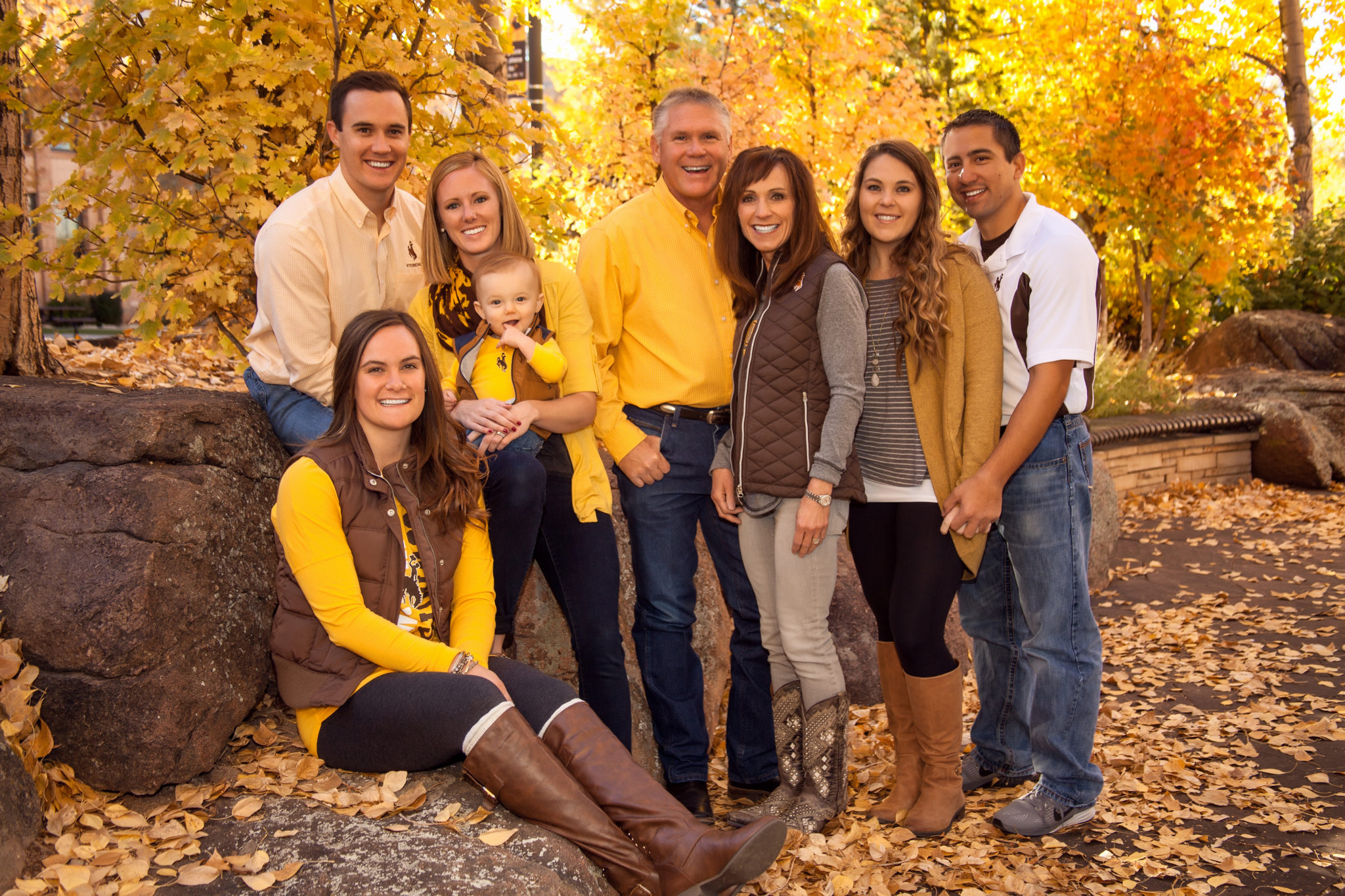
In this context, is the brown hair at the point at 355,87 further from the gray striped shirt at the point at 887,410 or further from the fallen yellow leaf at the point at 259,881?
the fallen yellow leaf at the point at 259,881

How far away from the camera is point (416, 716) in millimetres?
2744

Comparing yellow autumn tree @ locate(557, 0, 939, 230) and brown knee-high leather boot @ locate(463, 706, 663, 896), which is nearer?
brown knee-high leather boot @ locate(463, 706, 663, 896)

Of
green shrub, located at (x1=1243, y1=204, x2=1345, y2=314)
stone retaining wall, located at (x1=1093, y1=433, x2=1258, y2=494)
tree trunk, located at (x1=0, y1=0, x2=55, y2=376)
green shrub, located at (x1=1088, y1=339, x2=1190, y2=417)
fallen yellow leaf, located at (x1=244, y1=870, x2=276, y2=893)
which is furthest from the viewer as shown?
green shrub, located at (x1=1243, y1=204, x2=1345, y2=314)

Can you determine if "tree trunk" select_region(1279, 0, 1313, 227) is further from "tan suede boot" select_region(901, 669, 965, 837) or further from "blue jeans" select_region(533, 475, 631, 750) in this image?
"blue jeans" select_region(533, 475, 631, 750)

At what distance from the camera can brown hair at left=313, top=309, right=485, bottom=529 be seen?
2.97 m

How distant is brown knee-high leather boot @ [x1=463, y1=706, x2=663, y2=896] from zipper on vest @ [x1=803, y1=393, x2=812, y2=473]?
1.24 meters

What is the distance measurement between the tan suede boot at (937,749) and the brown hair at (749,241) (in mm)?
1458

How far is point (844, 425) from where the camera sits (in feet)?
10.6

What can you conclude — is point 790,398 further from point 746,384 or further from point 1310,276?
point 1310,276

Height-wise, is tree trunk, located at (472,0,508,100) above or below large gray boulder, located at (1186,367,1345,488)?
above

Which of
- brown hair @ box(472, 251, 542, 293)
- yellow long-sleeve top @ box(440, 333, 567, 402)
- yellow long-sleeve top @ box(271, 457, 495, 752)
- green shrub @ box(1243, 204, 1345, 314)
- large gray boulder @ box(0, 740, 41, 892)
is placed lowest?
large gray boulder @ box(0, 740, 41, 892)

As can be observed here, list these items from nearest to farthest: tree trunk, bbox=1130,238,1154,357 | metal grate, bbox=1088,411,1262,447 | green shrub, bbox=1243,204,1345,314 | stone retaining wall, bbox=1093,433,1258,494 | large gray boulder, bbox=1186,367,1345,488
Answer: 1. metal grate, bbox=1088,411,1262,447
2. stone retaining wall, bbox=1093,433,1258,494
3. large gray boulder, bbox=1186,367,1345,488
4. tree trunk, bbox=1130,238,1154,357
5. green shrub, bbox=1243,204,1345,314

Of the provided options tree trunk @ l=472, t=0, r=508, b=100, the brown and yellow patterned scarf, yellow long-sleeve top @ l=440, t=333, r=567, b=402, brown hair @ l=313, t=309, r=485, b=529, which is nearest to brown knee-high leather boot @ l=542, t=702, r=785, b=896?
brown hair @ l=313, t=309, r=485, b=529

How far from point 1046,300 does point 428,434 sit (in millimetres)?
2067
